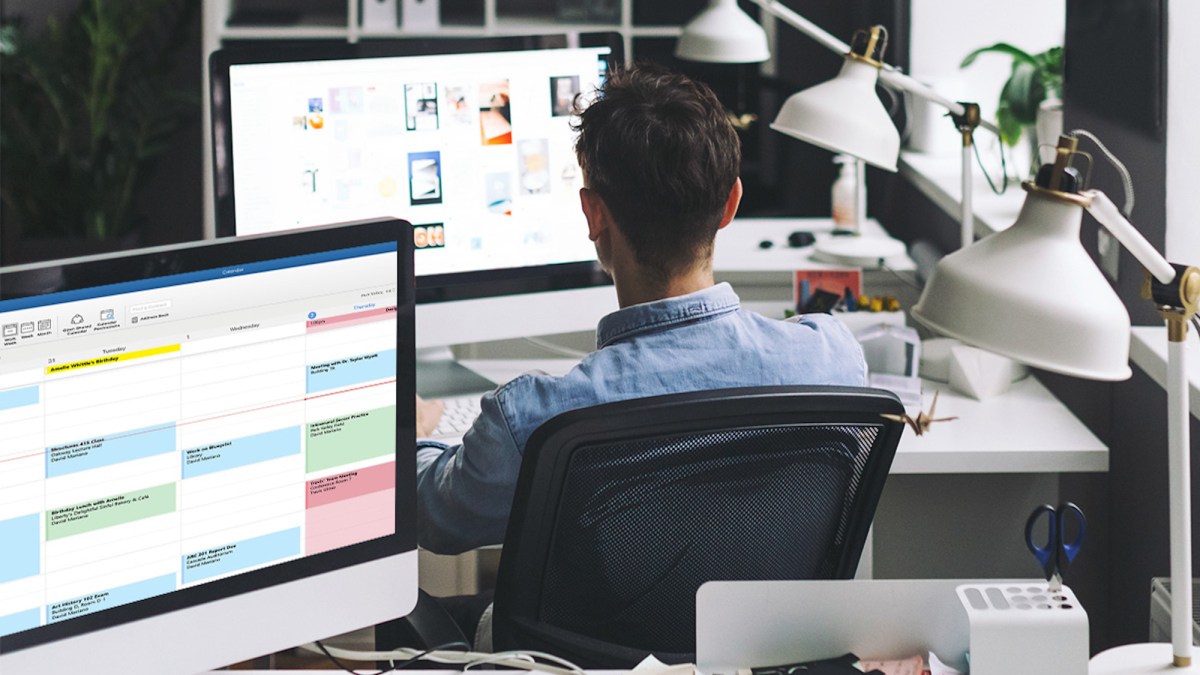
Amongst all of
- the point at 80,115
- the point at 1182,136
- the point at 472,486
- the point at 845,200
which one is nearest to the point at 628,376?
the point at 472,486

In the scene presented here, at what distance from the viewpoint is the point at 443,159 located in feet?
7.13

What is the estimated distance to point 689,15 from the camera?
478 centimetres

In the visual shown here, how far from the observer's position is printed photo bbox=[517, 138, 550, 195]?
7.25ft

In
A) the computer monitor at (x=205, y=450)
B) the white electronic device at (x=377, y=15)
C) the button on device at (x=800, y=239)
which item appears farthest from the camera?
the white electronic device at (x=377, y=15)

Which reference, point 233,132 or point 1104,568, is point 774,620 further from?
point 1104,568

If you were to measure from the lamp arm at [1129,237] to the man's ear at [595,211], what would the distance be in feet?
2.10

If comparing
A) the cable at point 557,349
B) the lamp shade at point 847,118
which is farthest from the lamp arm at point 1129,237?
the cable at point 557,349

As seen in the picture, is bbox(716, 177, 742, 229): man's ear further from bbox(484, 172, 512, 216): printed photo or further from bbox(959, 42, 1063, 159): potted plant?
bbox(959, 42, 1063, 159): potted plant

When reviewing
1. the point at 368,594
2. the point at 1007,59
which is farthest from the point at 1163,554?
the point at 1007,59

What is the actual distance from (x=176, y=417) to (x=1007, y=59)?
3.06 m

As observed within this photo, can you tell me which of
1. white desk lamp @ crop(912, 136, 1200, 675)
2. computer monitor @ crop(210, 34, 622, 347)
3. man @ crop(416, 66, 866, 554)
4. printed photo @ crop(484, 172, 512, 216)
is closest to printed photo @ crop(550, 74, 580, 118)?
computer monitor @ crop(210, 34, 622, 347)

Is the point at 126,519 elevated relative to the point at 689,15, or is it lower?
lower

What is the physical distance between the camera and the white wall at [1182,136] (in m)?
1.99

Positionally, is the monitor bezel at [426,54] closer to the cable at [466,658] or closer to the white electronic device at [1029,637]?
the cable at [466,658]
